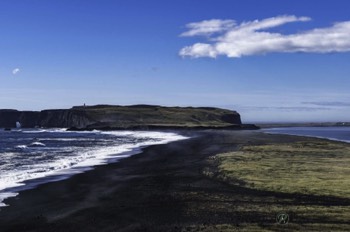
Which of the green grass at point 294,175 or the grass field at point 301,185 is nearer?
the grass field at point 301,185

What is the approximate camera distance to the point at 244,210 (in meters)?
25.4

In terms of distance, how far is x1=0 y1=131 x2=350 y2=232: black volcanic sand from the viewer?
22453 millimetres

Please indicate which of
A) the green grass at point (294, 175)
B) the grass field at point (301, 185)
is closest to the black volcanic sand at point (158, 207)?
the grass field at point (301, 185)

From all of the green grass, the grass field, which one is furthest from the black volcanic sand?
the green grass

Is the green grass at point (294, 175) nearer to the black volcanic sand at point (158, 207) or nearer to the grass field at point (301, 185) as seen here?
the grass field at point (301, 185)

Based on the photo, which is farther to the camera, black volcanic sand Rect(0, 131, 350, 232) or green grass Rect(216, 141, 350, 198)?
green grass Rect(216, 141, 350, 198)

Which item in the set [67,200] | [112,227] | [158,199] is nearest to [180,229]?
[112,227]

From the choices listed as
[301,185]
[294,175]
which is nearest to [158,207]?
[301,185]

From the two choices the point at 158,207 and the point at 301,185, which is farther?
the point at 301,185

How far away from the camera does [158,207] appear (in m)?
27.2

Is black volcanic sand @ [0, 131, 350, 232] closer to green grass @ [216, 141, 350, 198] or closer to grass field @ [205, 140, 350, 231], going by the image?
grass field @ [205, 140, 350, 231]

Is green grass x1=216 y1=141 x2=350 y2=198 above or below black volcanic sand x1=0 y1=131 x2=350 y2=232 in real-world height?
above

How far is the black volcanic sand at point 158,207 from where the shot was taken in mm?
22453

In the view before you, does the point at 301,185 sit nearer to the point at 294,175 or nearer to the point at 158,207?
the point at 294,175
